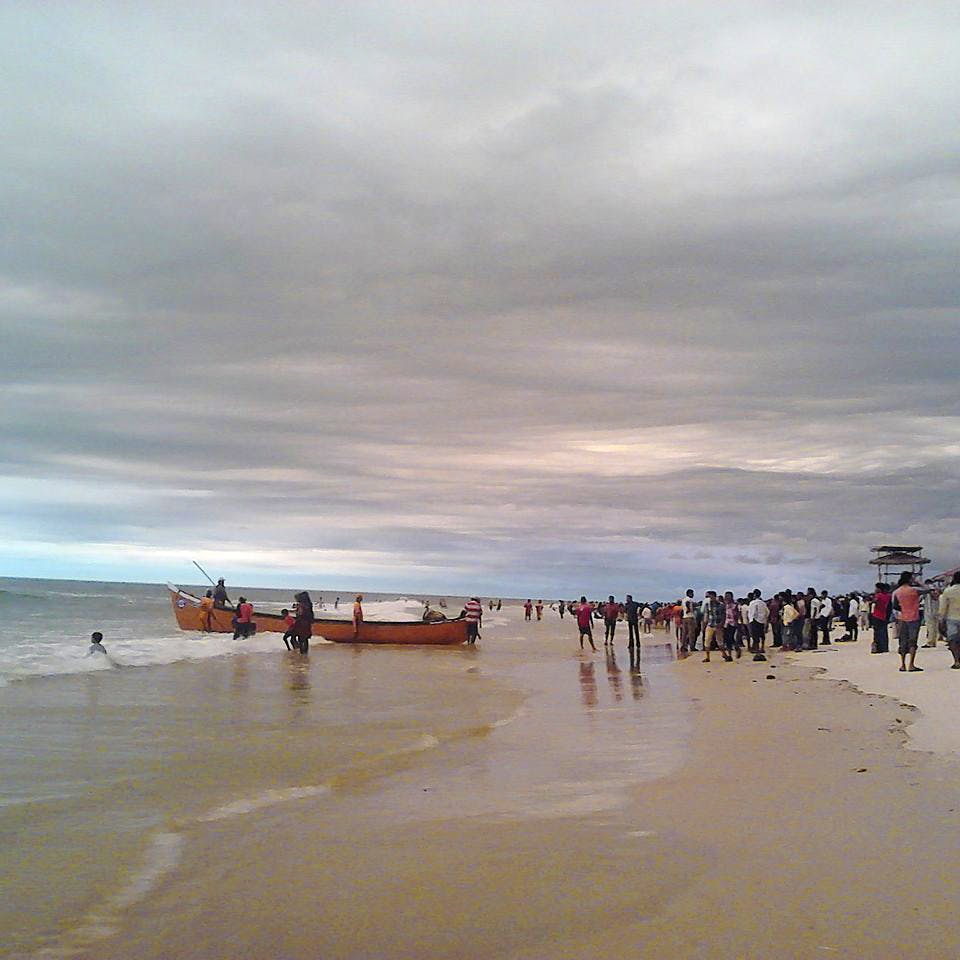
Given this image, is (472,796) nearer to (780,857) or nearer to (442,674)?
(780,857)

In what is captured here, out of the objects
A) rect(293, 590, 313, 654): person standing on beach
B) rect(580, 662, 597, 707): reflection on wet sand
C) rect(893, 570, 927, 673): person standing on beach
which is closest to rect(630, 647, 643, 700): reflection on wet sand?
rect(580, 662, 597, 707): reflection on wet sand

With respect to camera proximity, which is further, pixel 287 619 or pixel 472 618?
pixel 472 618

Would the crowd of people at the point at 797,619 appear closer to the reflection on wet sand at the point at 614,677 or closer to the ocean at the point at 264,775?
the reflection on wet sand at the point at 614,677

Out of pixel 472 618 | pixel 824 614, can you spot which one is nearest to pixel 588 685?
pixel 824 614

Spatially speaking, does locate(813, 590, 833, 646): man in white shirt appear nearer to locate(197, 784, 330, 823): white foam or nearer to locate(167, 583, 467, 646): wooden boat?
locate(167, 583, 467, 646): wooden boat

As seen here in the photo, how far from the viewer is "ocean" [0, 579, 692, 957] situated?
217 inches

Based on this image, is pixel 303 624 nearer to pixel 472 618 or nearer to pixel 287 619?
pixel 287 619

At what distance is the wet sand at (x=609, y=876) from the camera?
14.3ft

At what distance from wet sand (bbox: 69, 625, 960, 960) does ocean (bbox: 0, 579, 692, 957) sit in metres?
0.05

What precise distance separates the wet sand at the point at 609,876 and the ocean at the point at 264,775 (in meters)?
0.05

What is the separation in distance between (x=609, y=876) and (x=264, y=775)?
471 cm

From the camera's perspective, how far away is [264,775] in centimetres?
903

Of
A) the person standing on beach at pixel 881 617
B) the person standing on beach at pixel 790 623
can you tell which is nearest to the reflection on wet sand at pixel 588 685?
the person standing on beach at pixel 790 623

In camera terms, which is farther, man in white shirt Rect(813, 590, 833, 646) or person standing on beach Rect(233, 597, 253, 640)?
person standing on beach Rect(233, 597, 253, 640)
